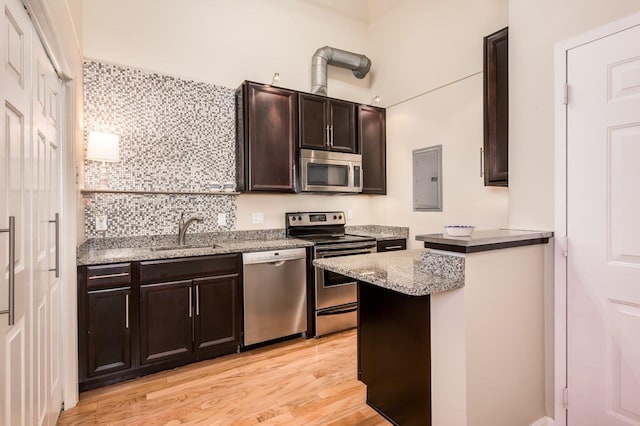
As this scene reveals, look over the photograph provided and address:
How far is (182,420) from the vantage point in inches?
78.7

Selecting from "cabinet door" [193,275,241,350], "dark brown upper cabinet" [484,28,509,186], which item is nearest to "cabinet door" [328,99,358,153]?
"dark brown upper cabinet" [484,28,509,186]

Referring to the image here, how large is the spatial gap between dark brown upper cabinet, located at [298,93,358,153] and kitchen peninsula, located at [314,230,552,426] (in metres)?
1.95

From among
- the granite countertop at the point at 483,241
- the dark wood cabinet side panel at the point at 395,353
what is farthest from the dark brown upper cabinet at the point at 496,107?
the dark wood cabinet side panel at the point at 395,353

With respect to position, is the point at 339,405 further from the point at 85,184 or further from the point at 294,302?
the point at 85,184

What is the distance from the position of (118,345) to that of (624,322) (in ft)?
10.4

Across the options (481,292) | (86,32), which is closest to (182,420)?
(481,292)

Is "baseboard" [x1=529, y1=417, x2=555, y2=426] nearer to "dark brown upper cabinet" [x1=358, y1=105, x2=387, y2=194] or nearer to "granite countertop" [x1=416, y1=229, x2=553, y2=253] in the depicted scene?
"granite countertop" [x1=416, y1=229, x2=553, y2=253]

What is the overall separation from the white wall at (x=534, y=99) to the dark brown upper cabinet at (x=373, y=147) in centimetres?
202

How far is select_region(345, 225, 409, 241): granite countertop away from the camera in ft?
12.7

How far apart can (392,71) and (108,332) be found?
160 inches

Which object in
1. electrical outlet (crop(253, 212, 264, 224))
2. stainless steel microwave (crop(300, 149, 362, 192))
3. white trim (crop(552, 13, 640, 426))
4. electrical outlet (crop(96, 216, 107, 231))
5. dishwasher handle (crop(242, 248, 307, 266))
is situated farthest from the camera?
electrical outlet (crop(253, 212, 264, 224))

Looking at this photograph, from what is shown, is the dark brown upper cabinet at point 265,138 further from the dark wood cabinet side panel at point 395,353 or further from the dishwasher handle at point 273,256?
the dark wood cabinet side panel at point 395,353

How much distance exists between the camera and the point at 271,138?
3322 millimetres

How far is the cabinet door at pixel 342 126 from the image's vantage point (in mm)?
3695
